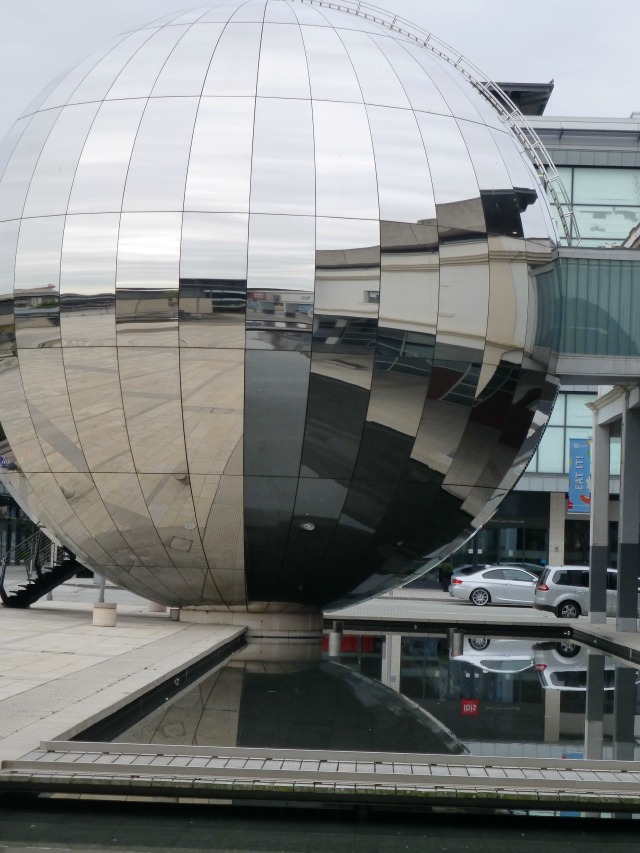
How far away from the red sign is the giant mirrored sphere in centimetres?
331

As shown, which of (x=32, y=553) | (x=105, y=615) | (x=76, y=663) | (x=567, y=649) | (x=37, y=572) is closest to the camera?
(x=76, y=663)

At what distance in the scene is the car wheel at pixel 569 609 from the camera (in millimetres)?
33938

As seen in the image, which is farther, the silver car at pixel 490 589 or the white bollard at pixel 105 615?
the silver car at pixel 490 589

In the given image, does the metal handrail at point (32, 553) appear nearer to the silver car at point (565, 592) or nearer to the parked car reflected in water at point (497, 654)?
the parked car reflected in water at point (497, 654)

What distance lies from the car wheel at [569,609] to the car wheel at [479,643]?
983 cm

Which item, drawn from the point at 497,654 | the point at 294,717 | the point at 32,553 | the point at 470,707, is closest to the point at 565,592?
the point at 497,654

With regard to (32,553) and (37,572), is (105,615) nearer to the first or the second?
(37,572)

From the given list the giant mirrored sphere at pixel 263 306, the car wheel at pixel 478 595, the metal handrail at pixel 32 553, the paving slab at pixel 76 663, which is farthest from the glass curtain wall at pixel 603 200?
the giant mirrored sphere at pixel 263 306

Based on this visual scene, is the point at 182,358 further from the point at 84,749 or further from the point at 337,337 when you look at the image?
the point at 84,749

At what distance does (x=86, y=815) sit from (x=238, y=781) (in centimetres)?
106

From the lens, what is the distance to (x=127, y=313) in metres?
15.7

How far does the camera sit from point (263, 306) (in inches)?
606

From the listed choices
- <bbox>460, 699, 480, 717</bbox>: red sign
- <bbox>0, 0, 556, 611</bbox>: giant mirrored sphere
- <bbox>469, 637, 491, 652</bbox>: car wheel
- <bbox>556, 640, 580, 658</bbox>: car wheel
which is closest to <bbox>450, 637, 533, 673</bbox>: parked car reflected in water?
<bbox>469, 637, 491, 652</bbox>: car wheel

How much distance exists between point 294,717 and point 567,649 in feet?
38.3
